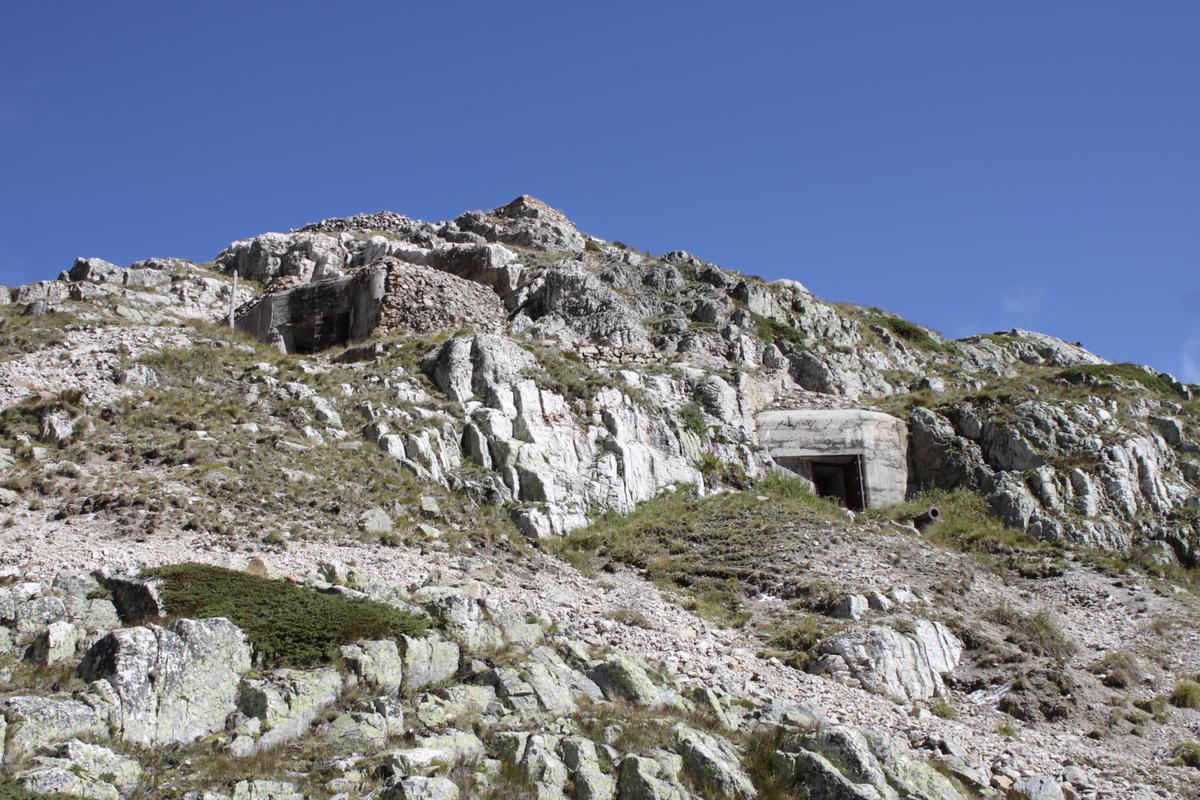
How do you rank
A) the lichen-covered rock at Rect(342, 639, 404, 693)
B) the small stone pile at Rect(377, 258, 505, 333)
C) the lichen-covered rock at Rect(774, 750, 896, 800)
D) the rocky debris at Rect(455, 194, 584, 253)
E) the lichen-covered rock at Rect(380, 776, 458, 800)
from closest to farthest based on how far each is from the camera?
the lichen-covered rock at Rect(380, 776, 458, 800) → the lichen-covered rock at Rect(774, 750, 896, 800) → the lichen-covered rock at Rect(342, 639, 404, 693) → the small stone pile at Rect(377, 258, 505, 333) → the rocky debris at Rect(455, 194, 584, 253)

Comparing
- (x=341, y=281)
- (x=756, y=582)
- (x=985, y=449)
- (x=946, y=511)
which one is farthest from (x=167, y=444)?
(x=985, y=449)

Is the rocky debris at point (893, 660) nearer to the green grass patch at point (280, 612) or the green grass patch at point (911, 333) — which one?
the green grass patch at point (280, 612)

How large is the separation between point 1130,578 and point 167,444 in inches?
970

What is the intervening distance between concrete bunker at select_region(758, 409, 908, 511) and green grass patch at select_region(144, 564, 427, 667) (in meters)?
20.1

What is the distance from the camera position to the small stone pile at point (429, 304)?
33750 mm

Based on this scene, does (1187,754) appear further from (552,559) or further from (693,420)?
(693,420)

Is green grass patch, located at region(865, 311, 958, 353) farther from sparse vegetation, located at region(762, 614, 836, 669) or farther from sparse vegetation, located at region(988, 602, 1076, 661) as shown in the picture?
sparse vegetation, located at region(762, 614, 836, 669)

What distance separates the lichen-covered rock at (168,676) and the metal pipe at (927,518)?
72.1ft

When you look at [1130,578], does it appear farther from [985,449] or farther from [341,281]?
[341,281]

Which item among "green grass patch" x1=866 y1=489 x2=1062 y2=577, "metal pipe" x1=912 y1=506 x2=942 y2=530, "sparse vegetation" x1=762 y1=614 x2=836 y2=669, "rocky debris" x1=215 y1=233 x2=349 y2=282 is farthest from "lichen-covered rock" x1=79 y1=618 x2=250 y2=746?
"rocky debris" x1=215 y1=233 x2=349 y2=282

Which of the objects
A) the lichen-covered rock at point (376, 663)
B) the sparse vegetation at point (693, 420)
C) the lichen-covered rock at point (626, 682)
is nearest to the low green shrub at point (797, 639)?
the lichen-covered rock at point (626, 682)

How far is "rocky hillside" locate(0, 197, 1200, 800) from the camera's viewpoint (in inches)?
449

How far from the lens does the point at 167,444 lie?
20766 millimetres

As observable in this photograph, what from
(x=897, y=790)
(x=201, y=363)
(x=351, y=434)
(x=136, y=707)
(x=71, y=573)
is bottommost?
(x=897, y=790)
